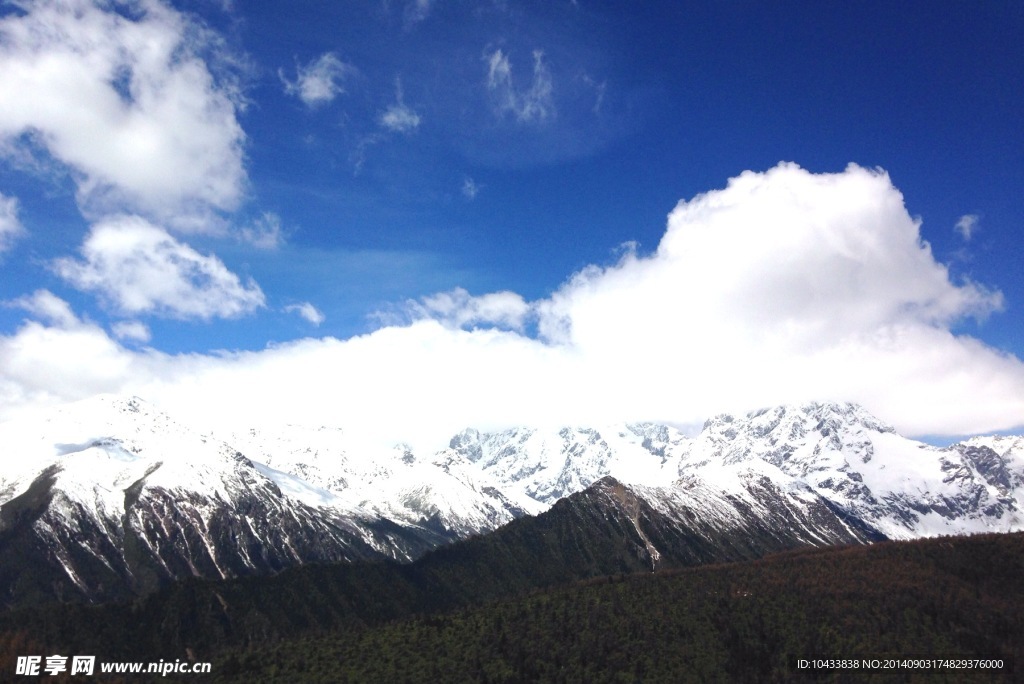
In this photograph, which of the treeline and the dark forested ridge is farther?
the dark forested ridge

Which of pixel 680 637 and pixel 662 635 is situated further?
pixel 662 635

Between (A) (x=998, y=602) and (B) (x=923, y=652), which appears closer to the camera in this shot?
(B) (x=923, y=652)

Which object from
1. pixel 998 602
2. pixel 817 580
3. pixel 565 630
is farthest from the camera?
pixel 817 580

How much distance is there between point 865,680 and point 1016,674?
3145 centimetres

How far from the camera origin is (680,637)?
16488cm

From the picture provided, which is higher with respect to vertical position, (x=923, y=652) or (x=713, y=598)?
(x=713, y=598)

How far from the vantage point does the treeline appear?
489ft

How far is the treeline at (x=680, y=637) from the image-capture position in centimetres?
14912

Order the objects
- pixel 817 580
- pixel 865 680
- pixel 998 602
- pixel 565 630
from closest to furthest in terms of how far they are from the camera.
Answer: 1. pixel 865 680
2. pixel 565 630
3. pixel 998 602
4. pixel 817 580

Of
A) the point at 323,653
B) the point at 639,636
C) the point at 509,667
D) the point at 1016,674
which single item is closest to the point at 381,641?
the point at 323,653

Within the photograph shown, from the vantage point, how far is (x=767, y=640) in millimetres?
161625

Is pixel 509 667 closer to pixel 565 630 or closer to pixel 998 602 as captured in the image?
pixel 565 630

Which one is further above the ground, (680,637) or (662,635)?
(662,635)

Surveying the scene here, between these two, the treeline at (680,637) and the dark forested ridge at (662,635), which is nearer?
the treeline at (680,637)
